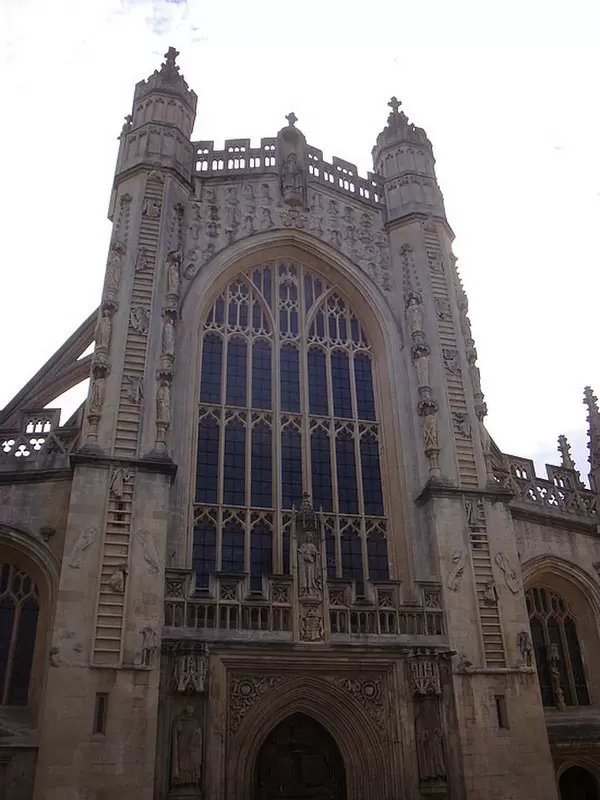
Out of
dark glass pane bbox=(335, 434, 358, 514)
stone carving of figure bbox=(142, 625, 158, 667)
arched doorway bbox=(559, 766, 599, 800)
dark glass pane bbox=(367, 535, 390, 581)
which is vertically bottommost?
arched doorway bbox=(559, 766, 599, 800)

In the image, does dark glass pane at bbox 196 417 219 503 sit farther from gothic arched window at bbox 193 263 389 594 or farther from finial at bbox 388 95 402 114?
finial at bbox 388 95 402 114

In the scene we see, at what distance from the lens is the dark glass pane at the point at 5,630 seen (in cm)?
1326

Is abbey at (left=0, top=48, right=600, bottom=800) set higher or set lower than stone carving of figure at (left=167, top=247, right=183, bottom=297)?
lower

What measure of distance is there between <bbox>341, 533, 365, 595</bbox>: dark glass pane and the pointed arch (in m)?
2.68

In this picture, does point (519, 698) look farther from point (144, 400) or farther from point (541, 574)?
point (144, 400)

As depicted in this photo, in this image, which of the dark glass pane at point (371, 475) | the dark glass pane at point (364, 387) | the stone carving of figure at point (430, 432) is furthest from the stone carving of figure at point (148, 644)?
the dark glass pane at point (364, 387)

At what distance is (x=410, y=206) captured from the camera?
20969 mm

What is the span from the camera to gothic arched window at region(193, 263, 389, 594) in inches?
616

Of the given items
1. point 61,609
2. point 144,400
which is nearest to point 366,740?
point 61,609

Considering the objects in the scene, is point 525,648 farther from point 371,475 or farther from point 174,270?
point 174,270

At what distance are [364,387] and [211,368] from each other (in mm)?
3919

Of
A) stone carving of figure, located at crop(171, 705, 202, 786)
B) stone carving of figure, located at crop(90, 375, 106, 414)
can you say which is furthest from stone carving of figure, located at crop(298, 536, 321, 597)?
stone carving of figure, located at crop(90, 375, 106, 414)

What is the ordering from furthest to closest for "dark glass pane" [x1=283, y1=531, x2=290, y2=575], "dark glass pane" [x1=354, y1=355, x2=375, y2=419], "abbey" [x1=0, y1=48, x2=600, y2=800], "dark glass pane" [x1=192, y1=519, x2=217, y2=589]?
"dark glass pane" [x1=354, y1=355, x2=375, y2=419]
"dark glass pane" [x1=283, y1=531, x2=290, y2=575]
"dark glass pane" [x1=192, y1=519, x2=217, y2=589]
"abbey" [x1=0, y1=48, x2=600, y2=800]

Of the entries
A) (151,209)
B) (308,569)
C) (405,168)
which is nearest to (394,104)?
(405,168)
